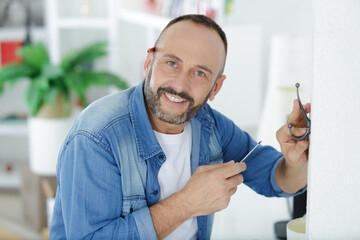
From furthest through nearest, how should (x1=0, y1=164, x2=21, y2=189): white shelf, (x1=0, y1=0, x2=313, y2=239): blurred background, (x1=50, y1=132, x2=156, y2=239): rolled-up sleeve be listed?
(x1=0, y1=164, x2=21, y2=189): white shelf, (x1=0, y1=0, x2=313, y2=239): blurred background, (x1=50, y1=132, x2=156, y2=239): rolled-up sleeve

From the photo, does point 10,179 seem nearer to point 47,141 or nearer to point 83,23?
point 47,141

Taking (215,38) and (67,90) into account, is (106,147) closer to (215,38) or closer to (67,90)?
(215,38)

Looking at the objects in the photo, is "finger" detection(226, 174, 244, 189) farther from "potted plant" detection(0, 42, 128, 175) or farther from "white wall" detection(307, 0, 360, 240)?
"potted plant" detection(0, 42, 128, 175)

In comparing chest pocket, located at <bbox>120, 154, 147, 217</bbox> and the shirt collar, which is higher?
the shirt collar

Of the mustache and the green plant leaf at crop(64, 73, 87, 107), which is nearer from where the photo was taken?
the mustache

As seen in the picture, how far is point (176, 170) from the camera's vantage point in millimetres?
1263

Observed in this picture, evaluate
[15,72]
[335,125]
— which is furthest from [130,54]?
[335,125]

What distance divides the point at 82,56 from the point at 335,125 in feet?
8.53

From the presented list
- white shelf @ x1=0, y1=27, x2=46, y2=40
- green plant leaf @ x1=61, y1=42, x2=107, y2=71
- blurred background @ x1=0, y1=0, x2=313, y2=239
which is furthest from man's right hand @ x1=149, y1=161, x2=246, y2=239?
white shelf @ x1=0, y1=27, x2=46, y2=40

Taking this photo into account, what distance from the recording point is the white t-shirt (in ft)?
4.05

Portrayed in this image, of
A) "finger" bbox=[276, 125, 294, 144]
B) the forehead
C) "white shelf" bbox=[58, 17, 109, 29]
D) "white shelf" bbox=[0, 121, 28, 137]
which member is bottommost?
"white shelf" bbox=[0, 121, 28, 137]

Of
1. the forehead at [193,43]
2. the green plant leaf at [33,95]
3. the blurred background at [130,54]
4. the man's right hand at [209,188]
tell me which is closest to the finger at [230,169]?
A: the man's right hand at [209,188]

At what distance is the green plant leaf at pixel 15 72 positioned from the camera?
10.3ft

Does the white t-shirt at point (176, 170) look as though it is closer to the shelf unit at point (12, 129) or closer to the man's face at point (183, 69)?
the man's face at point (183, 69)
